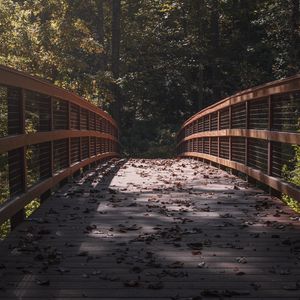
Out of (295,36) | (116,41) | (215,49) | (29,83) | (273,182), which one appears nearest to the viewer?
(29,83)

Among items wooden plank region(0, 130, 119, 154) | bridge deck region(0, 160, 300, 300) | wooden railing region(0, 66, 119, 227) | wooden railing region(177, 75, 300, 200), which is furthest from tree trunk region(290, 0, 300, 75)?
bridge deck region(0, 160, 300, 300)

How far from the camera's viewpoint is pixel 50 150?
7137mm

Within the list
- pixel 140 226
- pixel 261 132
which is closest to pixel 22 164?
pixel 140 226

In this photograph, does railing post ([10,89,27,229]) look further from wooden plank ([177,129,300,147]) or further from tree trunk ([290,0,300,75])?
tree trunk ([290,0,300,75])

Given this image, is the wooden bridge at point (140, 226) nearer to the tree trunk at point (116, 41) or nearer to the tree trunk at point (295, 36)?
the tree trunk at point (295, 36)

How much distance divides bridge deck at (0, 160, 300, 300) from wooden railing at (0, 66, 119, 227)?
12.2 inches

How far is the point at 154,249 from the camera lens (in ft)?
15.3

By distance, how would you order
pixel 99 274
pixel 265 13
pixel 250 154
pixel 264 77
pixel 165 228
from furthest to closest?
pixel 264 77
pixel 265 13
pixel 250 154
pixel 165 228
pixel 99 274

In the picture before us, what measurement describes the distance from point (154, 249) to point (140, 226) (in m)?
0.94

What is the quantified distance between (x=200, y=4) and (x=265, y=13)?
26.5 feet

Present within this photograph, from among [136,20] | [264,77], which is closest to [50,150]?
[264,77]

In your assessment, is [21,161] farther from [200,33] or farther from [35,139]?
[200,33]

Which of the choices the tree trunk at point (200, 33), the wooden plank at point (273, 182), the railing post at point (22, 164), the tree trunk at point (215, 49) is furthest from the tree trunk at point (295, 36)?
the railing post at point (22, 164)

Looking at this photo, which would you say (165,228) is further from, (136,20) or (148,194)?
(136,20)
